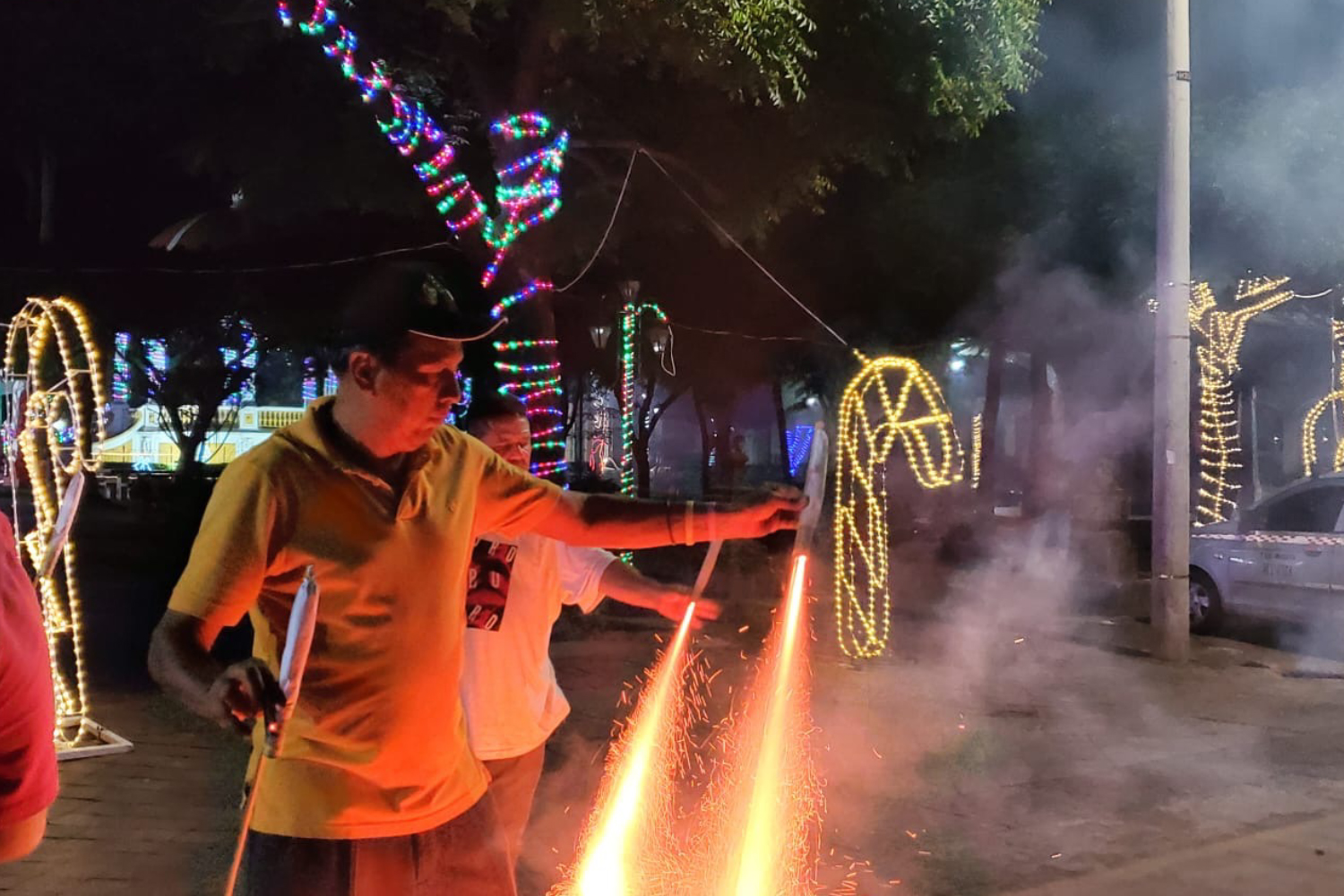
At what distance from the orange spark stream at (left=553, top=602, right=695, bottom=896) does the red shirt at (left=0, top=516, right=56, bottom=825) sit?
1849 millimetres

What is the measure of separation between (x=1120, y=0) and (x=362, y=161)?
8.89 metres

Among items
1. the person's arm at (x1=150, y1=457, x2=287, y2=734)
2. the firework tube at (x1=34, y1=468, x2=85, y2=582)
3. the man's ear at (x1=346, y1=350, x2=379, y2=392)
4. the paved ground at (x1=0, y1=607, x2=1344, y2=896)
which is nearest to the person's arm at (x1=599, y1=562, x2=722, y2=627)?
the man's ear at (x1=346, y1=350, x2=379, y2=392)

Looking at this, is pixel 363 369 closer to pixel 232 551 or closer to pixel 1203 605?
pixel 232 551

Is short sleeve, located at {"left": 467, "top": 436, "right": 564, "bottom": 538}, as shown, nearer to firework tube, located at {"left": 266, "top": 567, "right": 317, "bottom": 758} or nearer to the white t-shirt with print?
the white t-shirt with print

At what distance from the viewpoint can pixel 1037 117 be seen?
16.0m

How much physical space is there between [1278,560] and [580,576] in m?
9.75

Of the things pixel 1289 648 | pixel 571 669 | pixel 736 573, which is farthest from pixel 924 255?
pixel 571 669

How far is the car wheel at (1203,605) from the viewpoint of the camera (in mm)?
12164

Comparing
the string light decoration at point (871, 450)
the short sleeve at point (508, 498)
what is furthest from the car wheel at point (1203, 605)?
the short sleeve at point (508, 498)

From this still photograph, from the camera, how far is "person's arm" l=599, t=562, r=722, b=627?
358 cm

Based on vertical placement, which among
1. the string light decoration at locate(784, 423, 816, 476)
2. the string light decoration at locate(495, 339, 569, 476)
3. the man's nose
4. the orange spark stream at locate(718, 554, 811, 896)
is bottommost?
the orange spark stream at locate(718, 554, 811, 896)

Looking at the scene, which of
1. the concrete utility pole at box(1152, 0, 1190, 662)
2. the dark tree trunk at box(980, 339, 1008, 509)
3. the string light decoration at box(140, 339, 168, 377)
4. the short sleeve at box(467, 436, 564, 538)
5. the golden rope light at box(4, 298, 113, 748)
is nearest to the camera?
the short sleeve at box(467, 436, 564, 538)

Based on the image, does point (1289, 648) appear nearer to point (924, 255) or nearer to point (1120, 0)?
point (1120, 0)

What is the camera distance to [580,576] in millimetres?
3814
